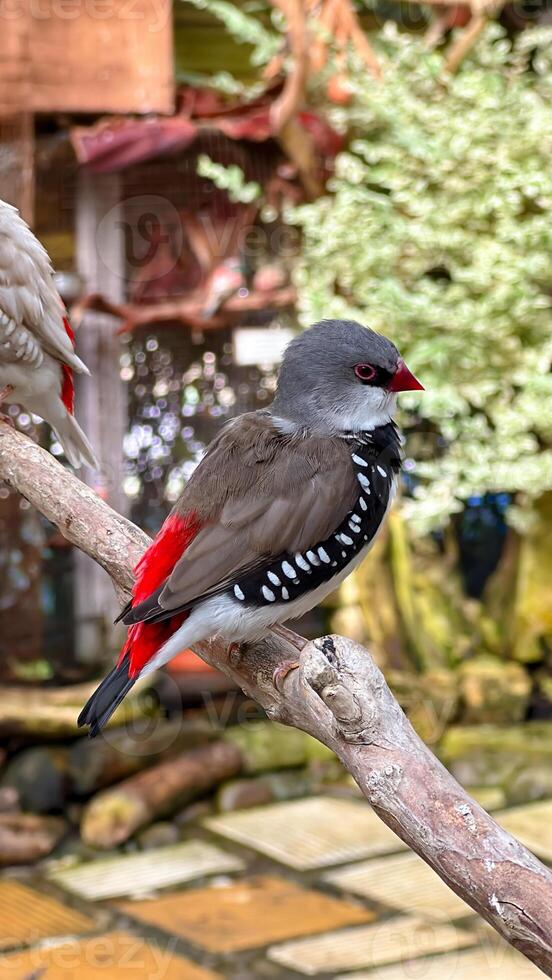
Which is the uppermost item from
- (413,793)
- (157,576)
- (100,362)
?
(100,362)

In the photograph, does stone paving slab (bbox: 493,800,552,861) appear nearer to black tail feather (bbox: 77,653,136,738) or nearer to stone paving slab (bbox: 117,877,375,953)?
stone paving slab (bbox: 117,877,375,953)

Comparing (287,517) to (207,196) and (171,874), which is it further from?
(207,196)

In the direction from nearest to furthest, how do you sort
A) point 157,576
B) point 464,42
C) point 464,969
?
point 157,576 < point 464,969 < point 464,42

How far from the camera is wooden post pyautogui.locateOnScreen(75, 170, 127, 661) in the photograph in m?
4.28

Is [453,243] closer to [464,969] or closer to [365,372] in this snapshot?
[464,969]

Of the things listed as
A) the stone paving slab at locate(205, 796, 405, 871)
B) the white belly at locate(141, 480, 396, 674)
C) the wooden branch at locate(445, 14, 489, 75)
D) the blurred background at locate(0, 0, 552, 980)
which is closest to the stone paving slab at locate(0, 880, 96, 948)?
the blurred background at locate(0, 0, 552, 980)

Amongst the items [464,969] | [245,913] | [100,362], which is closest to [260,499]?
[464,969]

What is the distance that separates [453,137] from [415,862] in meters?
2.36

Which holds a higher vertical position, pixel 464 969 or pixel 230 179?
pixel 230 179

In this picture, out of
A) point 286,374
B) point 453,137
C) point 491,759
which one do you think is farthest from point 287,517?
point 491,759

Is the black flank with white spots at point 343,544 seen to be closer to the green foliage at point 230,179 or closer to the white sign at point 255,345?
the green foliage at point 230,179

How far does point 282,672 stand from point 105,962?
2.18 m

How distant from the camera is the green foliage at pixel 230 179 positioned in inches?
161

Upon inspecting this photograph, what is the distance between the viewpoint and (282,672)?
4.96 ft
